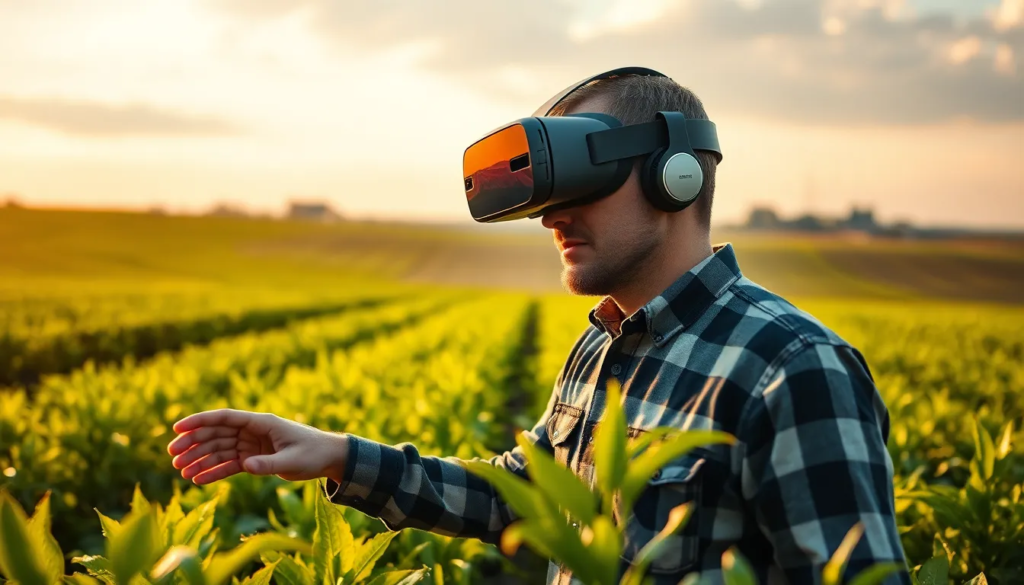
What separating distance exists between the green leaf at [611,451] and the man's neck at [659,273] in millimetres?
892

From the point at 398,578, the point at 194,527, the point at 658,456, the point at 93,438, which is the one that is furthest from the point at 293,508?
the point at 658,456

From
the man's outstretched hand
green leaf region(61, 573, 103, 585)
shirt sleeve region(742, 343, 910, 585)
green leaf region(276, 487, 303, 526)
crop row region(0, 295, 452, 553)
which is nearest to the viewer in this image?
green leaf region(61, 573, 103, 585)

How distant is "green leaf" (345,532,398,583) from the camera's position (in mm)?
1796

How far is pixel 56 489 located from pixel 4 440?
870 millimetres

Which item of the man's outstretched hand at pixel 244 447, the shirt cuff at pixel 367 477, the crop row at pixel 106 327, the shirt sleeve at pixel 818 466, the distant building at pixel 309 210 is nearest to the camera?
the shirt sleeve at pixel 818 466

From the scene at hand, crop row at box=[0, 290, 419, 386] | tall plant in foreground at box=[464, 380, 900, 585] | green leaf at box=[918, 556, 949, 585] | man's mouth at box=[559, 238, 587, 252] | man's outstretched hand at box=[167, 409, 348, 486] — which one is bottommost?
crop row at box=[0, 290, 419, 386]

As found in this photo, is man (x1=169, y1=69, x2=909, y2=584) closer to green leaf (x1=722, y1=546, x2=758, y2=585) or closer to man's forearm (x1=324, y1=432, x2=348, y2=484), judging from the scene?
man's forearm (x1=324, y1=432, x2=348, y2=484)

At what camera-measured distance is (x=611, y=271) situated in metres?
1.82

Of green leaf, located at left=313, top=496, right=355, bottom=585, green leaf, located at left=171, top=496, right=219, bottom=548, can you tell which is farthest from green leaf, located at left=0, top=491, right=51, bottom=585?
green leaf, located at left=171, top=496, right=219, bottom=548

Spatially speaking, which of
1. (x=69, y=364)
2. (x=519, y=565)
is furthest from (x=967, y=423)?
(x=69, y=364)

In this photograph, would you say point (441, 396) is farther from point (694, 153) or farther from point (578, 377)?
point (694, 153)

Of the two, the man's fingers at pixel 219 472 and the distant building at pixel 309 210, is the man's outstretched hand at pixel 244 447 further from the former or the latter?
the distant building at pixel 309 210

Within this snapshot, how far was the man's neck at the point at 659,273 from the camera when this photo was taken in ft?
6.13

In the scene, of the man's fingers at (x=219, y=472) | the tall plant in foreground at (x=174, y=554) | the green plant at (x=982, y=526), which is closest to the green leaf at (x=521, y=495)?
the tall plant in foreground at (x=174, y=554)
